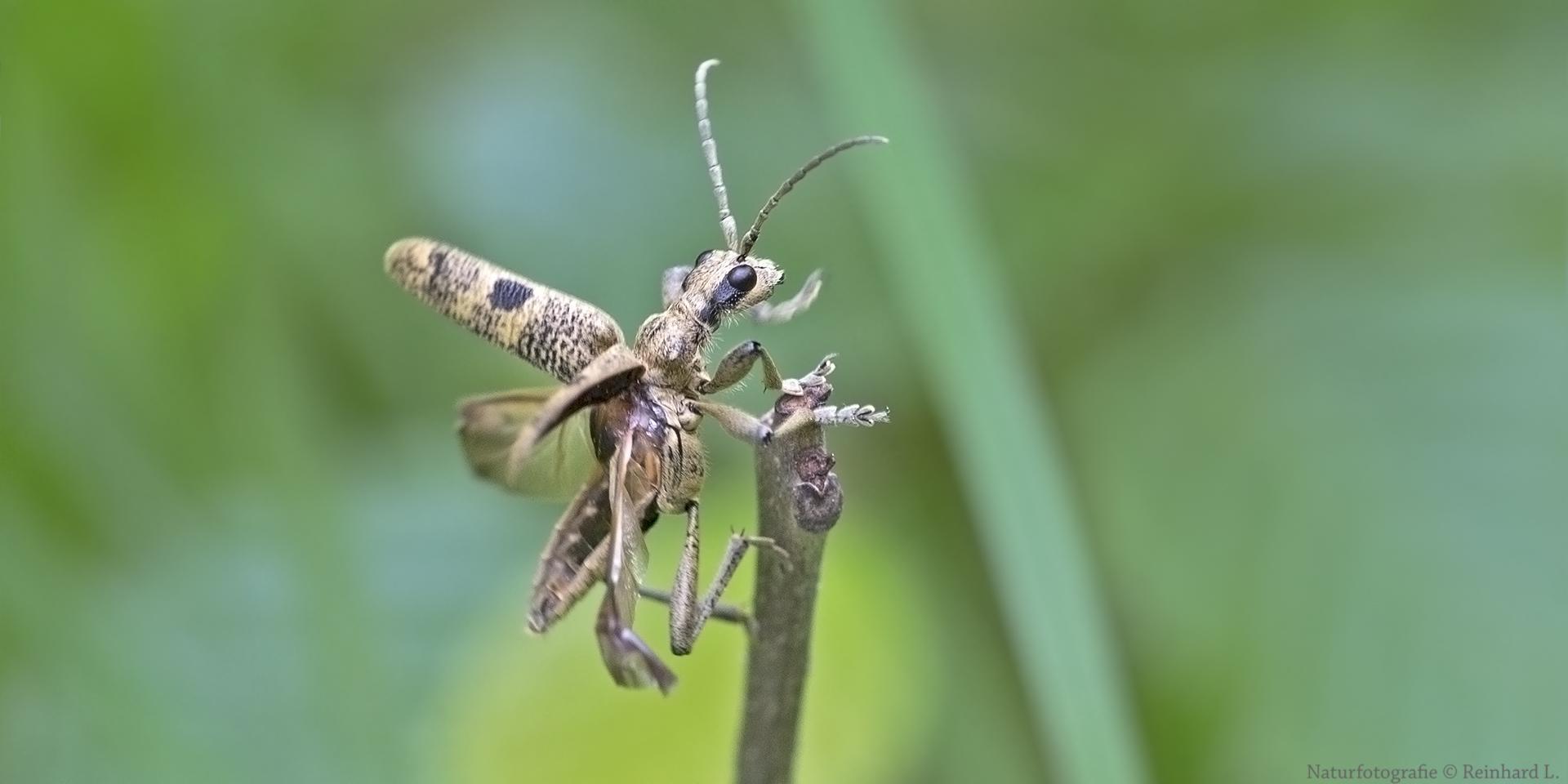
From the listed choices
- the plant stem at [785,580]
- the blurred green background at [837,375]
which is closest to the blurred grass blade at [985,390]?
the blurred green background at [837,375]

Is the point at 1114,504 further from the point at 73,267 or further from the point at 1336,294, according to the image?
the point at 73,267

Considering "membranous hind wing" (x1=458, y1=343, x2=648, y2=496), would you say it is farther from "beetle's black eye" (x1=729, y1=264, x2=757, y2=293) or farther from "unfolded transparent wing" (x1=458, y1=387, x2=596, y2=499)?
"beetle's black eye" (x1=729, y1=264, x2=757, y2=293)

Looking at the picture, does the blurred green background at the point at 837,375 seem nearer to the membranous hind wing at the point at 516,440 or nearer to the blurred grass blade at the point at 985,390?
the blurred grass blade at the point at 985,390

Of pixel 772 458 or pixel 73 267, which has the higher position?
pixel 73 267

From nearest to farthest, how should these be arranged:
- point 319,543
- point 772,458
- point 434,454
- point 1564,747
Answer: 1. point 772,458
2. point 1564,747
3. point 319,543
4. point 434,454

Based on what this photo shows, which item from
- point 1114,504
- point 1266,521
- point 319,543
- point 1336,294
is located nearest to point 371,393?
point 319,543

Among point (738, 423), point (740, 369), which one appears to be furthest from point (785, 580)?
point (740, 369)
